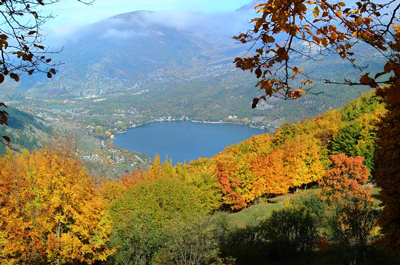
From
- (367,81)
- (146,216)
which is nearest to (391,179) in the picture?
(146,216)

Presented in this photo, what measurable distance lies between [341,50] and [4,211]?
1532 cm

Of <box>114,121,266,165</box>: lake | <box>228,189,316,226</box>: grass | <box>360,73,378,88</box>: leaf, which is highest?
<box>114,121,266,165</box>: lake

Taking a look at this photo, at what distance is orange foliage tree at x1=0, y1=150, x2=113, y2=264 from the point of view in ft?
44.3

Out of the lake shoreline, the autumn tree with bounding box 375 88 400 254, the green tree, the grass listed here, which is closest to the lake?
the lake shoreline

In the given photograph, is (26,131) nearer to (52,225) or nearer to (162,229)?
(52,225)

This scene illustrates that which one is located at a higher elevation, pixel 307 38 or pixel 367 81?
pixel 307 38

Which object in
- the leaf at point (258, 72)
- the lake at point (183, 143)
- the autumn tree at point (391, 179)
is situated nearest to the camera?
the leaf at point (258, 72)

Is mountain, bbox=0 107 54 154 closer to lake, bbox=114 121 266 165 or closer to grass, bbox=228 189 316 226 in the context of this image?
lake, bbox=114 121 266 165

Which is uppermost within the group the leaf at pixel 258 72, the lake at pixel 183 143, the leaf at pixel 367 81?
the lake at pixel 183 143

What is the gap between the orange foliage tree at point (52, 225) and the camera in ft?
44.3

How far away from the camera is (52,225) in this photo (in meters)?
15.3

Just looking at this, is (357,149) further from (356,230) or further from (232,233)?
(356,230)

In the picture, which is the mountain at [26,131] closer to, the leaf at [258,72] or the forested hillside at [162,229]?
the forested hillside at [162,229]

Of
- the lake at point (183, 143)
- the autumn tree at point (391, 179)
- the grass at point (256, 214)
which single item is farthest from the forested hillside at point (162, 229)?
the lake at point (183, 143)
